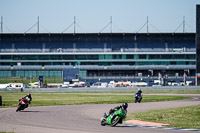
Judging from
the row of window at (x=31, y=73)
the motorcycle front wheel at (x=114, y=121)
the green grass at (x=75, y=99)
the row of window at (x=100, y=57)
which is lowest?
the green grass at (x=75, y=99)

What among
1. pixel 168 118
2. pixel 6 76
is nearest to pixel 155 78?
pixel 6 76

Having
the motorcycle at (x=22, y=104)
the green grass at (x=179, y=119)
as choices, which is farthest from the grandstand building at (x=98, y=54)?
the green grass at (x=179, y=119)

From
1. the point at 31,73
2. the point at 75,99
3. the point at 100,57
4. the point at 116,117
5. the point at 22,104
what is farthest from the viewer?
the point at 100,57

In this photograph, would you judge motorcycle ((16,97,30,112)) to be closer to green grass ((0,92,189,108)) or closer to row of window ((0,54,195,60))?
green grass ((0,92,189,108))

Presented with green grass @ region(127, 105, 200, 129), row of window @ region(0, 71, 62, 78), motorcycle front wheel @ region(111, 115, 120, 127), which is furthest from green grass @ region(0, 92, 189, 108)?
row of window @ region(0, 71, 62, 78)

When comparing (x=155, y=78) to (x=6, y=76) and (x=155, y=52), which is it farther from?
(x=6, y=76)

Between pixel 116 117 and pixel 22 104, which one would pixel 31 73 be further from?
pixel 116 117

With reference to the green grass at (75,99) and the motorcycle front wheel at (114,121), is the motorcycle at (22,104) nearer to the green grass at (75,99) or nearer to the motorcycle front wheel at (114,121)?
the green grass at (75,99)

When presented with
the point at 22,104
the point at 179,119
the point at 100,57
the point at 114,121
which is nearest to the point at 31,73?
the point at 100,57

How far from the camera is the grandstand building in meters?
125

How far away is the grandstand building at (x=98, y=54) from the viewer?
124812mm

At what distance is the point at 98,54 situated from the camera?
126938 millimetres

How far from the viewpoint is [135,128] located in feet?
76.4

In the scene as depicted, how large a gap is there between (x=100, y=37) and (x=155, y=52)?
56.4 feet
